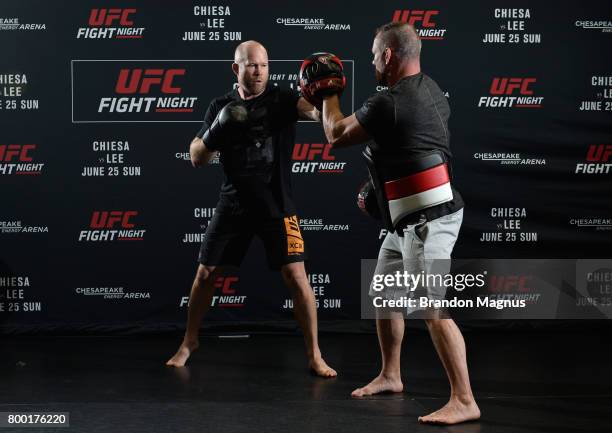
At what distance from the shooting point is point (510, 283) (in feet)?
17.4

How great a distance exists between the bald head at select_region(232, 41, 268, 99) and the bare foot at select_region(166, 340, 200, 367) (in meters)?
1.33

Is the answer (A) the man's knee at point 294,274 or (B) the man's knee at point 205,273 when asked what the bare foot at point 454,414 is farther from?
(B) the man's knee at point 205,273

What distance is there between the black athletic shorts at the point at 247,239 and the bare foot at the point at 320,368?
50 centimetres

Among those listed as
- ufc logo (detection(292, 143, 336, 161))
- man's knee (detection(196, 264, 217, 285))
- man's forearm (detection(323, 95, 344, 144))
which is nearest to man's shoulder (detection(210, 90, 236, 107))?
man's knee (detection(196, 264, 217, 285))

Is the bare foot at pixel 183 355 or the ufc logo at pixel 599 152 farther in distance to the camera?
the ufc logo at pixel 599 152

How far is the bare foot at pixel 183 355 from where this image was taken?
422 cm

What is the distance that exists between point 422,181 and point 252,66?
4.12 feet

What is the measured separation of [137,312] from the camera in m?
5.21

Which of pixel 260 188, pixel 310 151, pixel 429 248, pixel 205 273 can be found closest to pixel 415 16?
pixel 310 151

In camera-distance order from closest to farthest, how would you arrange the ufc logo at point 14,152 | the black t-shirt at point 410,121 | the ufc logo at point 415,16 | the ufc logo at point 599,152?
the black t-shirt at point 410,121 → the ufc logo at point 14,152 → the ufc logo at point 415,16 → the ufc logo at point 599,152

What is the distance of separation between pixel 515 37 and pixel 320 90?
2.52 meters

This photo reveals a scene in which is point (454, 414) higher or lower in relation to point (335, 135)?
lower

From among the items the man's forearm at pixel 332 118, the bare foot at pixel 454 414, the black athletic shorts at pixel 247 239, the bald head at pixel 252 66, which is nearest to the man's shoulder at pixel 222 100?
the bald head at pixel 252 66

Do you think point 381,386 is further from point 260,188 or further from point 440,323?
point 260,188
